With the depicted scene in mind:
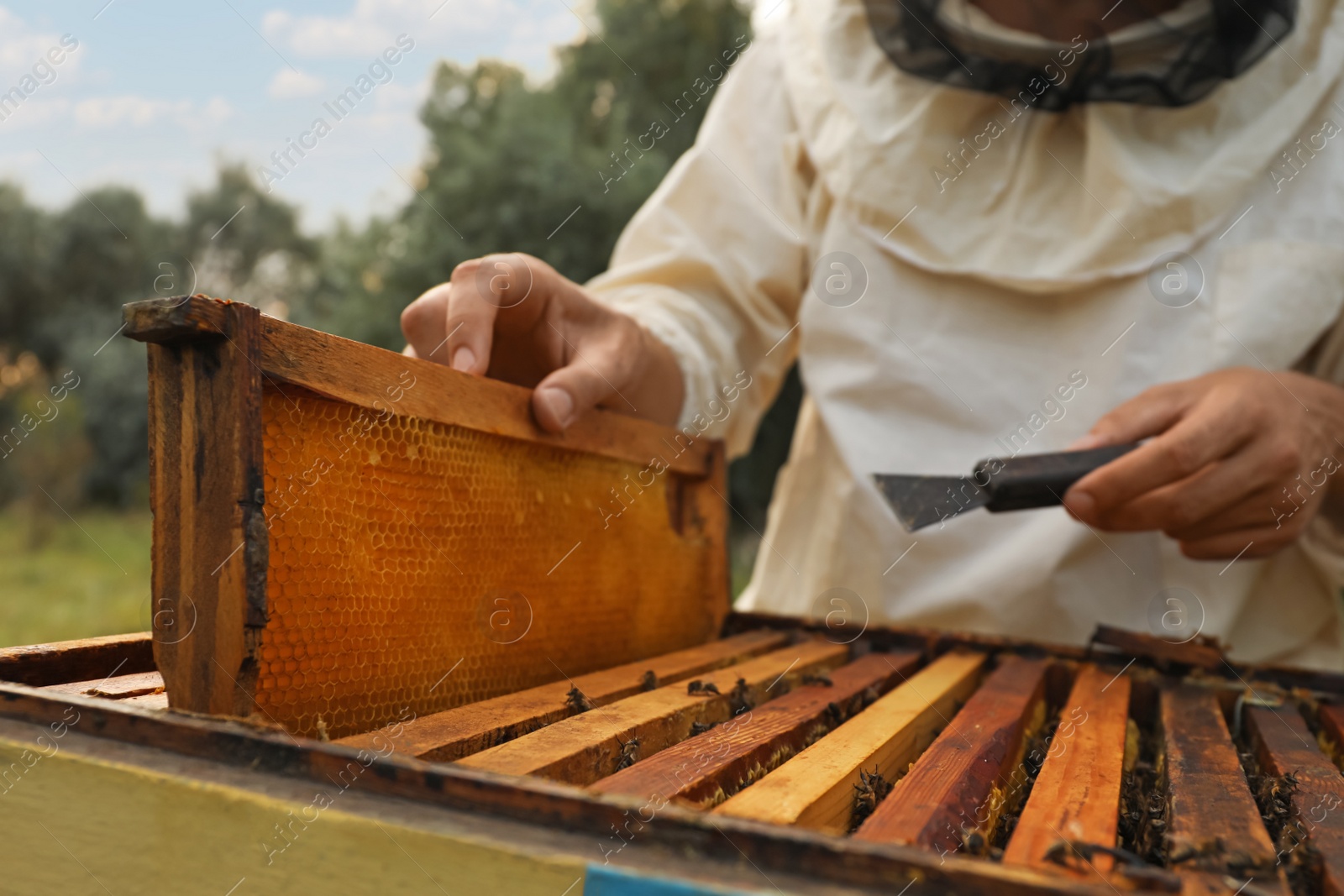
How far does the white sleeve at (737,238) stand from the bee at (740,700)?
41.0 inches

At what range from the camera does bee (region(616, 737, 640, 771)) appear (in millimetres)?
1003

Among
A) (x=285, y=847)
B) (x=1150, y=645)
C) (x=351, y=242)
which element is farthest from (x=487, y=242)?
(x=285, y=847)

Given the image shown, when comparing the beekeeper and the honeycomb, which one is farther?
the beekeeper

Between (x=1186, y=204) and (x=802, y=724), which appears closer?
(x=802, y=724)

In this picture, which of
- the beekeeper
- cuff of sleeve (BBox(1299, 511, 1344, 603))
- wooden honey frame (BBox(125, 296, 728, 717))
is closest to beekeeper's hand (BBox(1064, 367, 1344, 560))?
the beekeeper

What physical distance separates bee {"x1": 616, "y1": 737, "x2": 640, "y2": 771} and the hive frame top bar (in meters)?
0.47

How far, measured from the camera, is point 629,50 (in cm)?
895

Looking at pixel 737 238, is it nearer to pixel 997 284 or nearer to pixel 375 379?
pixel 997 284

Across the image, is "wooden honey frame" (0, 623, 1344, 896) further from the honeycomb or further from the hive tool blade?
the hive tool blade

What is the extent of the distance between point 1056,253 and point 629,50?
7771 millimetres

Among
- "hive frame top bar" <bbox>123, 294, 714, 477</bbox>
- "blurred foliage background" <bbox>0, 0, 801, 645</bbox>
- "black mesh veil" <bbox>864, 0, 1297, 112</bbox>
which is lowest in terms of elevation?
"hive frame top bar" <bbox>123, 294, 714, 477</bbox>

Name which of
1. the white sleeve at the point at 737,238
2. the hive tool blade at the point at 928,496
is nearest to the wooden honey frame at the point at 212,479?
the hive tool blade at the point at 928,496

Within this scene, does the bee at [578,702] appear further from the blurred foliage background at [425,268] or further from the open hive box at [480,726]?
the blurred foliage background at [425,268]

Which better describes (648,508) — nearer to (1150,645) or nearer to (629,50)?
(1150,645)
